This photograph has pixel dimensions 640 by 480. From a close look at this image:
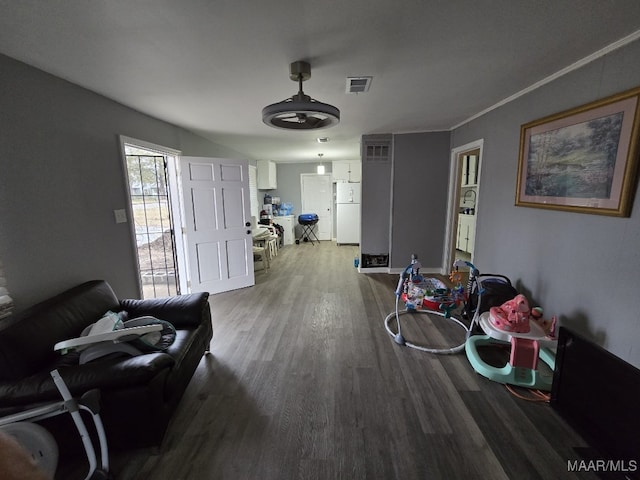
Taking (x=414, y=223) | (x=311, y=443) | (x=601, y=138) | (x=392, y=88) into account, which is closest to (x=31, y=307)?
(x=311, y=443)

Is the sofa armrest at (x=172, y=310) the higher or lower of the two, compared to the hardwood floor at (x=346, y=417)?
higher

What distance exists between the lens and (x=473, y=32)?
1.56 metres

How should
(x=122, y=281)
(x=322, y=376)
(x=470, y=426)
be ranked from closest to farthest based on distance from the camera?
(x=470, y=426) < (x=322, y=376) < (x=122, y=281)

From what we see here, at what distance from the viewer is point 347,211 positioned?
22.6ft

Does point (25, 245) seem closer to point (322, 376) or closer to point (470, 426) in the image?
point (322, 376)

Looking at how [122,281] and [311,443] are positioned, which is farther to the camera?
[122,281]

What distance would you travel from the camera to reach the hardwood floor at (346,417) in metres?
1.46

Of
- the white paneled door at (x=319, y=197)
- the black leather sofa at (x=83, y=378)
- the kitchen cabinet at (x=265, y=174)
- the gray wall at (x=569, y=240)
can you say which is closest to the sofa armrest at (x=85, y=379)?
the black leather sofa at (x=83, y=378)

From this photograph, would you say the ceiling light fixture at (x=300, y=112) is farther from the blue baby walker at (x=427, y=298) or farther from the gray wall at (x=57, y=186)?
the blue baby walker at (x=427, y=298)

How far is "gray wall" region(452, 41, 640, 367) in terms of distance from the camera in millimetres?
1671

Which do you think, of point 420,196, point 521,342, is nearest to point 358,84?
point 521,342

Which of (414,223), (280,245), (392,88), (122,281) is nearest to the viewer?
(392,88)

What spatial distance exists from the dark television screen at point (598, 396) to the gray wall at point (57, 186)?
3.43 metres

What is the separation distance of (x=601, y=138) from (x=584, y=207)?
1.51 ft
